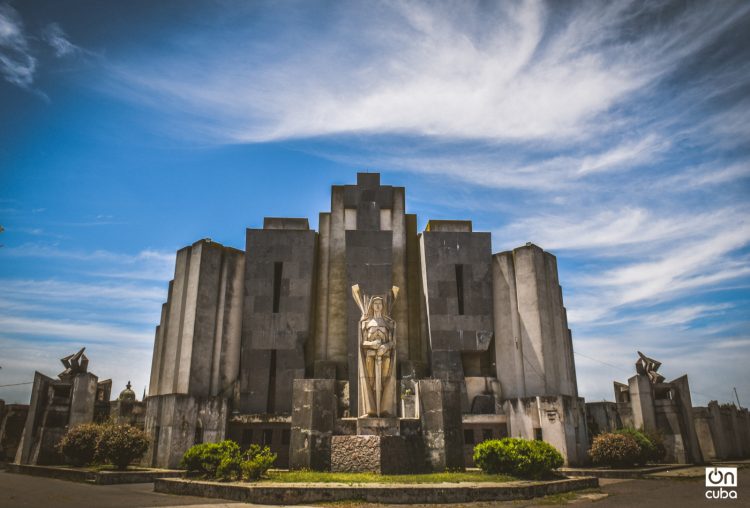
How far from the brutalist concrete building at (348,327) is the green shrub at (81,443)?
14.7 feet

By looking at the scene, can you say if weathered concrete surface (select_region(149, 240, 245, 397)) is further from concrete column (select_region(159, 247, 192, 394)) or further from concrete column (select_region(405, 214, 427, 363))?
concrete column (select_region(405, 214, 427, 363))

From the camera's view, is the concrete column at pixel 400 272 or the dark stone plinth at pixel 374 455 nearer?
the dark stone plinth at pixel 374 455

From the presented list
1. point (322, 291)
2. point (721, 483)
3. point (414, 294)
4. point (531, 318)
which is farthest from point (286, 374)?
point (721, 483)

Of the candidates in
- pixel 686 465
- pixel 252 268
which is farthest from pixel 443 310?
pixel 686 465

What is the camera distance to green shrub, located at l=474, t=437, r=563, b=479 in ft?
45.9

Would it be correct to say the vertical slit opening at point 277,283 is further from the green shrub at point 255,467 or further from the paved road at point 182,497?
the green shrub at point 255,467

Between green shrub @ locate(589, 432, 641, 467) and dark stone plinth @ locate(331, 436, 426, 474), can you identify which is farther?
green shrub @ locate(589, 432, 641, 467)

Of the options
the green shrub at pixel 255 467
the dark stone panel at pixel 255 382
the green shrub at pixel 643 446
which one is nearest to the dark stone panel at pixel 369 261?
the dark stone panel at pixel 255 382

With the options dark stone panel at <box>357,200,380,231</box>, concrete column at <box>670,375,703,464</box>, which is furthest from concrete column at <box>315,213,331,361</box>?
concrete column at <box>670,375,703,464</box>

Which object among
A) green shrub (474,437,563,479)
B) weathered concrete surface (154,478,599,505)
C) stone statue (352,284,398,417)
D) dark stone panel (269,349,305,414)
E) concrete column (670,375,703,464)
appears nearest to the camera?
weathered concrete surface (154,478,599,505)

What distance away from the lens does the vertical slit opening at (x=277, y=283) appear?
A: 28438 mm

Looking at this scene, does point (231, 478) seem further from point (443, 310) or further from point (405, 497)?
point (443, 310)

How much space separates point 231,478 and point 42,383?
581 inches

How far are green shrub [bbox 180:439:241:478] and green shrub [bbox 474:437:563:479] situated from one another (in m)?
6.54
